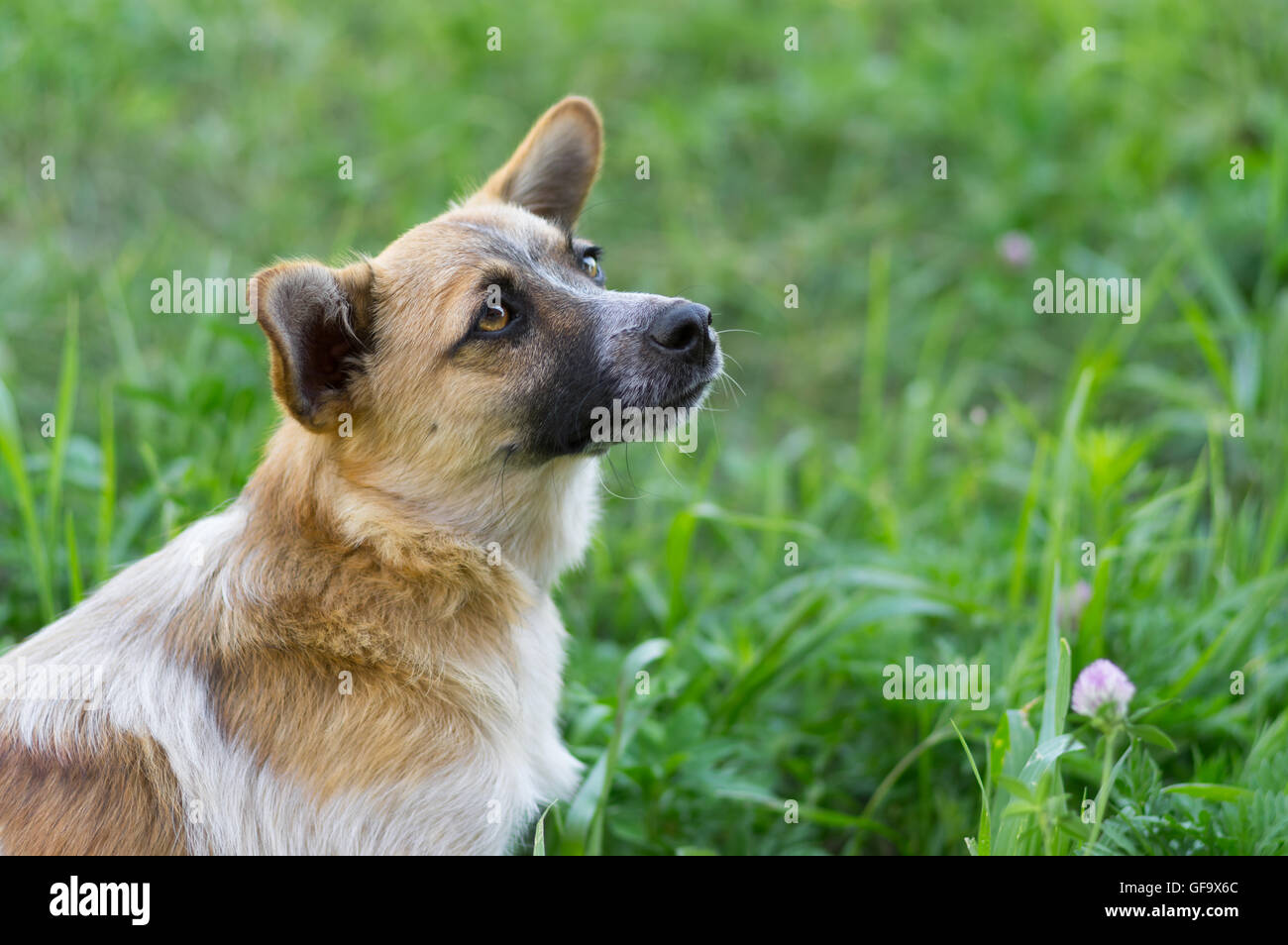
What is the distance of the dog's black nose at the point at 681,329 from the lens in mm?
3697

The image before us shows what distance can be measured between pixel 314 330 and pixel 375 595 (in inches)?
32.7

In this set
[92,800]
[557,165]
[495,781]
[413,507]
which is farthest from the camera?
[557,165]

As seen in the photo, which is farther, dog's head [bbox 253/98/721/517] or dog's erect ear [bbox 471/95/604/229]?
dog's erect ear [bbox 471/95/604/229]

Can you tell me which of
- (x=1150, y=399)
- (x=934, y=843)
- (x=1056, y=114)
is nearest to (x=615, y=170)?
(x=1056, y=114)

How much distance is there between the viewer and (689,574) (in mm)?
5531

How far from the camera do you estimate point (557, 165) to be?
439 centimetres

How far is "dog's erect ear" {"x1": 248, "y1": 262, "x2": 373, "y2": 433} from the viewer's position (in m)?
3.23

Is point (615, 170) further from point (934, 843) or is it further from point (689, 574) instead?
point (934, 843)

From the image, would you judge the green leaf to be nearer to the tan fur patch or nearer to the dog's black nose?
the dog's black nose

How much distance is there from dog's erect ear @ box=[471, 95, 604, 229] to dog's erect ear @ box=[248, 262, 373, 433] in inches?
32.1

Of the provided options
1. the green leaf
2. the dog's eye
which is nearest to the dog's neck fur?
the dog's eye

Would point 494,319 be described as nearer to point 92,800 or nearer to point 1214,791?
point 92,800

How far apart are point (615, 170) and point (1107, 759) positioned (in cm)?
532

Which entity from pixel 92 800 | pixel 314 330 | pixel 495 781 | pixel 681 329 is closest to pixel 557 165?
pixel 681 329
